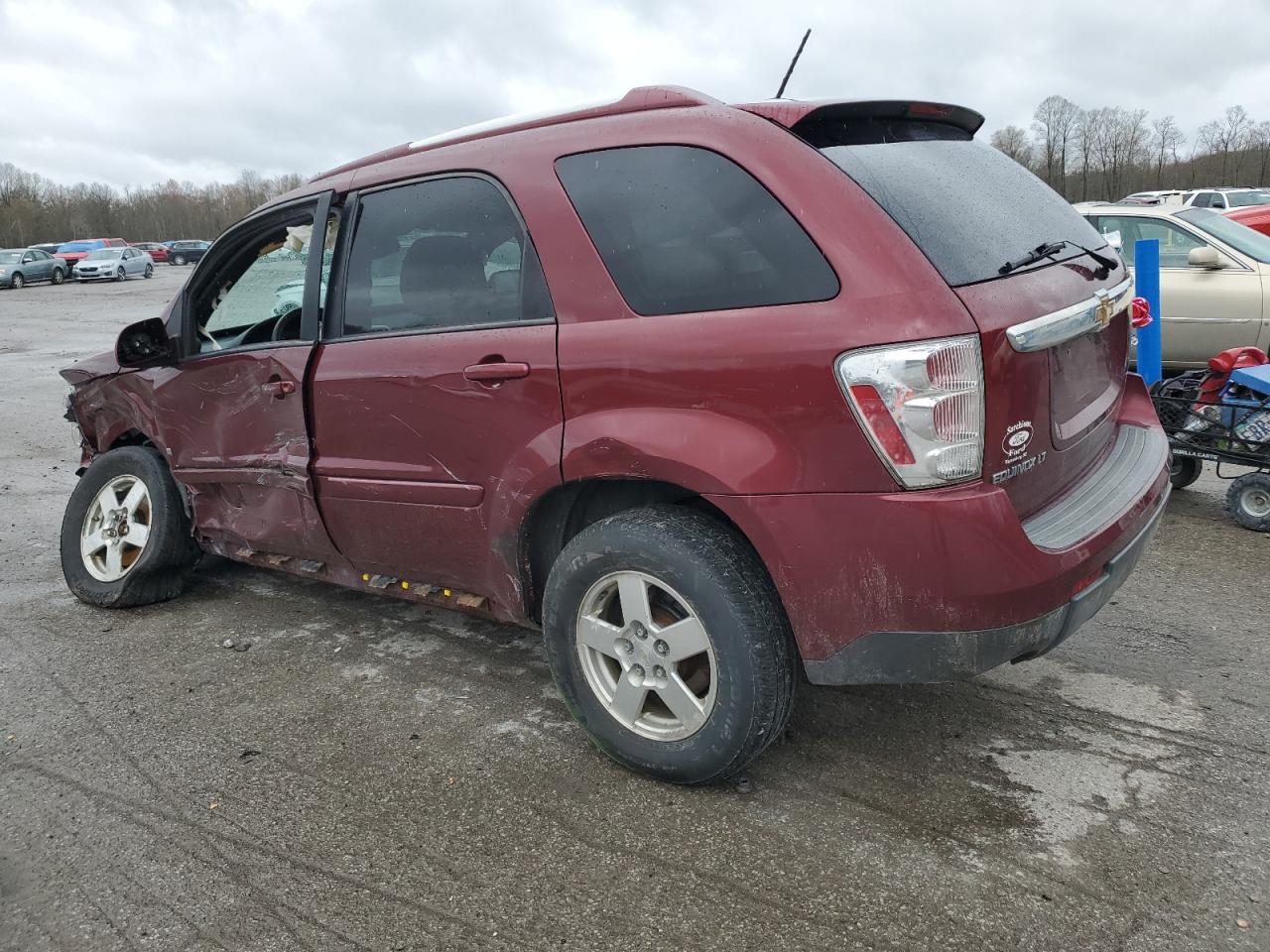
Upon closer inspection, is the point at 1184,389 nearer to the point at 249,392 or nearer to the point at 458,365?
the point at 458,365

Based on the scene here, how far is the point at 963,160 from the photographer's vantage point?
2916 mm

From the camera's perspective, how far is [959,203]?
2.64 metres

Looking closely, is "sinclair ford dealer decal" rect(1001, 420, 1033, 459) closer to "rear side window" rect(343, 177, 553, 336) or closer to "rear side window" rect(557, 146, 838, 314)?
"rear side window" rect(557, 146, 838, 314)

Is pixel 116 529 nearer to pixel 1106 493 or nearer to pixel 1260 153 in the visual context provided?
pixel 1106 493

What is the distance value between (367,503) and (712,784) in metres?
1.55

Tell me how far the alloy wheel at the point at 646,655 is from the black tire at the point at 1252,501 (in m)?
3.72

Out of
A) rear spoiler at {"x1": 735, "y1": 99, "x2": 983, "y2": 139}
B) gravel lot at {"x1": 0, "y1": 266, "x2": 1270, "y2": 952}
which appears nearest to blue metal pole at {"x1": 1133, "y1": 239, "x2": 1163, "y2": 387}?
gravel lot at {"x1": 0, "y1": 266, "x2": 1270, "y2": 952}

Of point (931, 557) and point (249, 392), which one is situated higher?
point (249, 392)

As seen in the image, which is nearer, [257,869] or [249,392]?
[257,869]

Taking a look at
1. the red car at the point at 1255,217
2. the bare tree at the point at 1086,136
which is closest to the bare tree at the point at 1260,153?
the bare tree at the point at 1086,136

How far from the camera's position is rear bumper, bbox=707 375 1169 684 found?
89.6 inches

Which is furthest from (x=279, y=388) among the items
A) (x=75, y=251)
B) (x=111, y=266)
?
(x=75, y=251)

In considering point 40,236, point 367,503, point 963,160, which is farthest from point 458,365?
point 40,236

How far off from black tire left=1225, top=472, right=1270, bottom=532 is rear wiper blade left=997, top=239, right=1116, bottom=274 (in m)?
2.49
